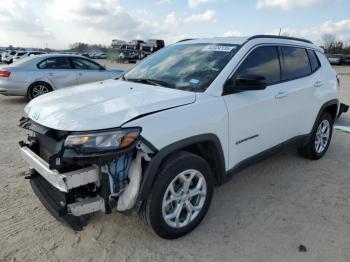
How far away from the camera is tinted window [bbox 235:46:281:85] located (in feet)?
11.3

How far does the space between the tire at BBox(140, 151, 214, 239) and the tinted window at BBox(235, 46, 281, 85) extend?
1122 millimetres

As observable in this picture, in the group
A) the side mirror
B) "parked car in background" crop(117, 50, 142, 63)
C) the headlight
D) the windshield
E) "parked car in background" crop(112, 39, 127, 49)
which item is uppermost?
"parked car in background" crop(112, 39, 127, 49)

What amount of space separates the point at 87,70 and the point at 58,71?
3.01ft

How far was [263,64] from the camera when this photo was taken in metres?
3.72

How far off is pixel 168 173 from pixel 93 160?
639 millimetres

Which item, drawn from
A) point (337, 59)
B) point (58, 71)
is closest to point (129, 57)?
point (337, 59)

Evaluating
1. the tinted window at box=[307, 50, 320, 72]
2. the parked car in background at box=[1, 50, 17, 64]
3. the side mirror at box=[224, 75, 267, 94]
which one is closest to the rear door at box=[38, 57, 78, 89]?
the tinted window at box=[307, 50, 320, 72]

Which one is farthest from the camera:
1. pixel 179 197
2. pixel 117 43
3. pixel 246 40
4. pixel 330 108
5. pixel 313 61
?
pixel 117 43

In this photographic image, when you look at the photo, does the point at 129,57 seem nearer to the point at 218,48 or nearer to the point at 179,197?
the point at 218,48

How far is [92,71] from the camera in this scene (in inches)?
401

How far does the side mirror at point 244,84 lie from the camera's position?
3021 mm

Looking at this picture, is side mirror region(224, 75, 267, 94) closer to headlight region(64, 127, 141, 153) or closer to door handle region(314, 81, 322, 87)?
headlight region(64, 127, 141, 153)

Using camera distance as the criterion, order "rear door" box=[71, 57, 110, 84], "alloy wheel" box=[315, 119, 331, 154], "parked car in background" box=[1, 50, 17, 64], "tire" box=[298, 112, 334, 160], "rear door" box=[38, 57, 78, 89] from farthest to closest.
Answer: "parked car in background" box=[1, 50, 17, 64], "rear door" box=[71, 57, 110, 84], "rear door" box=[38, 57, 78, 89], "alloy wheel" box=[315, 119, 331, 154], "tire" box=[298, 112, 334, 160]

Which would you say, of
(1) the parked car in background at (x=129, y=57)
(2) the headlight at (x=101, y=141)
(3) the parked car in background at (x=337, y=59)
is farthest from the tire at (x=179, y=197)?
(3) the parked car in background at (x=337, y=59)
